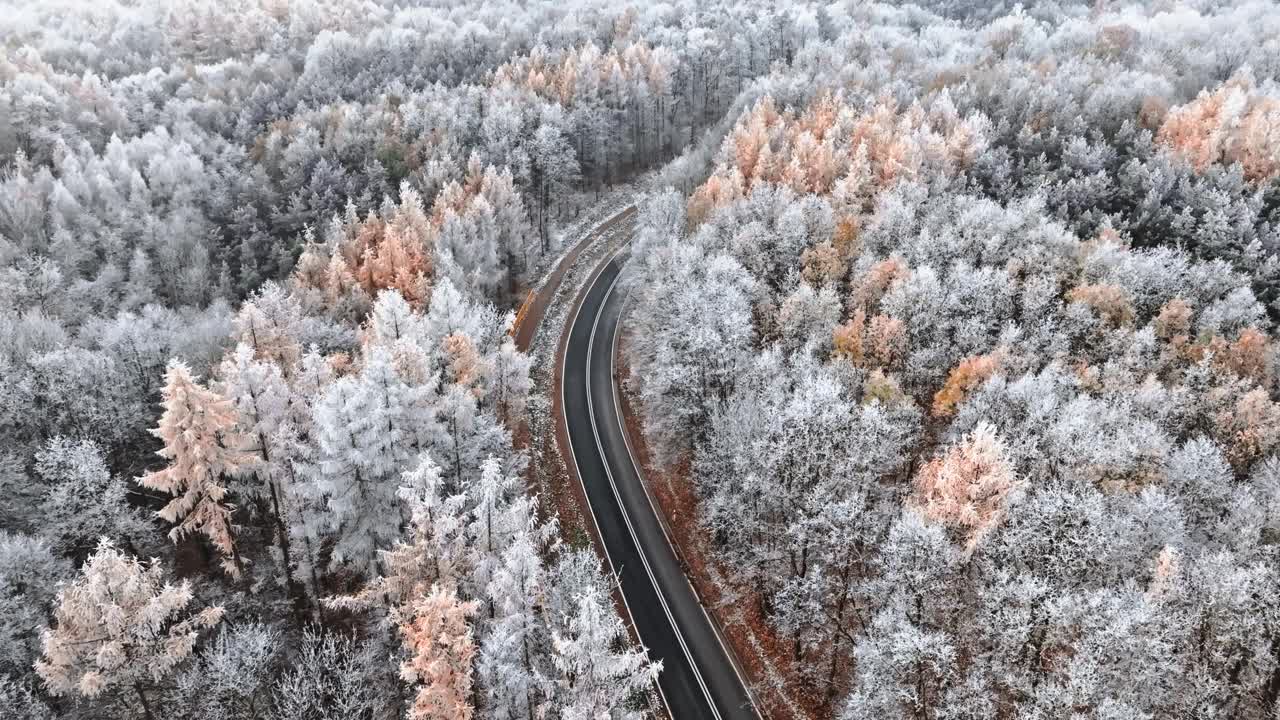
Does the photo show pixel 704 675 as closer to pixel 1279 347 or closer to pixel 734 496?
pixel 734 496

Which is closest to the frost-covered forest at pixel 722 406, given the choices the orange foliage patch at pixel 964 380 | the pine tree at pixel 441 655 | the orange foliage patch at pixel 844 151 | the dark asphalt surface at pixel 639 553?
the pine tree at pixel 441 655

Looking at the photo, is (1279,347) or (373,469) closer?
(373,469)

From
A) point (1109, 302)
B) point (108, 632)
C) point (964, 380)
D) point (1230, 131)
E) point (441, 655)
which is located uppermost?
point (1230, 131)

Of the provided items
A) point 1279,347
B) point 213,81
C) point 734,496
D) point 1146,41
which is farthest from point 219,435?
point 1146,41

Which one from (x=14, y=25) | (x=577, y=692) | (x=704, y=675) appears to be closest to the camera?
(x=577, y=692)

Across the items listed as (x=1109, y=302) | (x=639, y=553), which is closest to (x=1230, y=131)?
(x=1109, y=302)

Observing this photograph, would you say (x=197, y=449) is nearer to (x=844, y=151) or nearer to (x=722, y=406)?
(x=722, y=406)
